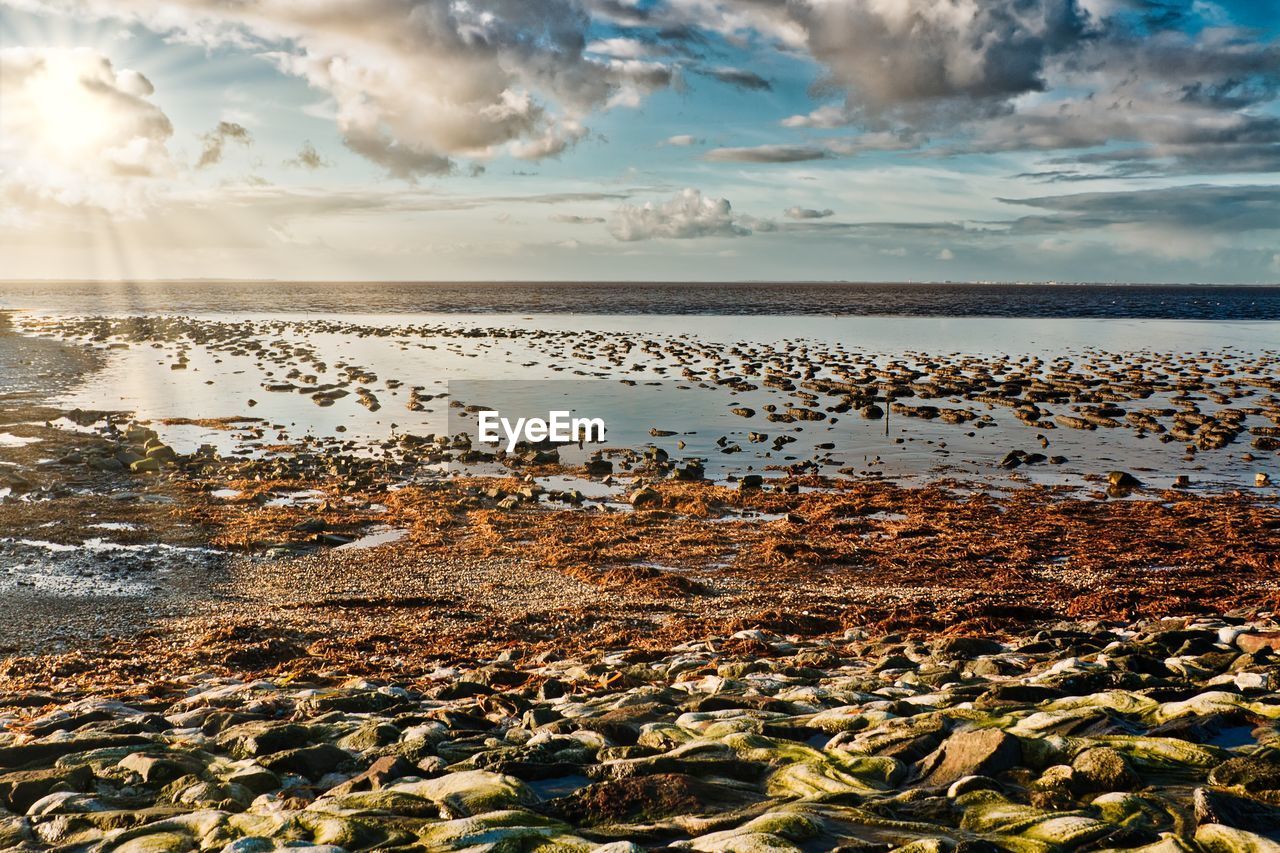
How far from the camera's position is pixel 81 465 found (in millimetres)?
24000

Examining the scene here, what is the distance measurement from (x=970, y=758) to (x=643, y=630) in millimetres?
6778

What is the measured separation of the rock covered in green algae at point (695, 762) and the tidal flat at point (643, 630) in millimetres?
38

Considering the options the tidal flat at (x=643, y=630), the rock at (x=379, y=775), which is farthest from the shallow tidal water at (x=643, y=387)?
the rock at (x=379, y=775)

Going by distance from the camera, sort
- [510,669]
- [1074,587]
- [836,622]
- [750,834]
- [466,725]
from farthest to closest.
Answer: [1074,587] < [836,622] < [510,669] < [466,725] < [750,834]

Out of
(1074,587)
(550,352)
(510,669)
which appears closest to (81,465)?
(510,669)

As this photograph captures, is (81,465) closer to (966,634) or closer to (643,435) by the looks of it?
(643,435)

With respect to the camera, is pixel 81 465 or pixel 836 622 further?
pixel 81 465

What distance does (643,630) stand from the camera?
1330 cm

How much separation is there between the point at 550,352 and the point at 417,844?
57.4 meters

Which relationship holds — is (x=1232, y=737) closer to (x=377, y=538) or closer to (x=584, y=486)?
(x=377, y=538)

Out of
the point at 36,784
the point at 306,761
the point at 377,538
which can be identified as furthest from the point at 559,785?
the point at 377,538

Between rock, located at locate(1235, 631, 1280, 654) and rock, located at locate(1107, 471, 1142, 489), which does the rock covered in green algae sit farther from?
Answer: rock, located at locate(1107, 471, 1142, 489)

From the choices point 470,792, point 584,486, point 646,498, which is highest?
point 470,792

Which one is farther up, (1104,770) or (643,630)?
(1104,770)
